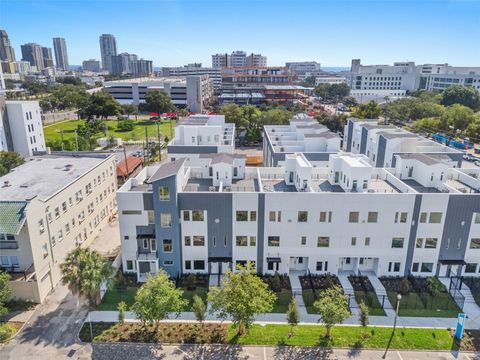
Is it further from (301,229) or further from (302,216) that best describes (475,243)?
(302,216)

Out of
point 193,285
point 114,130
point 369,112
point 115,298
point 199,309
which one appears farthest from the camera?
point 114,130

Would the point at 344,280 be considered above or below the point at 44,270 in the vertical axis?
below

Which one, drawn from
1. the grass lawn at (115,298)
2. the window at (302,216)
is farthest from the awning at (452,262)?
the grass lawn at (115,298)

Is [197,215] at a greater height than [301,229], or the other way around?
[197,215]

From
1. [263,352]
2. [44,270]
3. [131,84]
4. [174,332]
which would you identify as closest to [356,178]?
[263,352]

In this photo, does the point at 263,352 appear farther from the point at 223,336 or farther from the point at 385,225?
the point at 385,225

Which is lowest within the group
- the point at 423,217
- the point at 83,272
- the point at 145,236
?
the point at 145,236

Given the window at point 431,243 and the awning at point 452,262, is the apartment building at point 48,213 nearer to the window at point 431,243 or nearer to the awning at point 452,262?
the window at point 431,243

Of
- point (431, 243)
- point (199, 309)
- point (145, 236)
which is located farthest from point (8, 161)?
point (431, 243)
